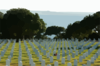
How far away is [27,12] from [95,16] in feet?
70.2

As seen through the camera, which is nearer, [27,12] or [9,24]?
[9,24]

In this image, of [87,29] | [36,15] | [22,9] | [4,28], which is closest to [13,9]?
[22,9]

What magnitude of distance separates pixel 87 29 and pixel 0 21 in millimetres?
26020

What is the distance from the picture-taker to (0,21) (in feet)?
171

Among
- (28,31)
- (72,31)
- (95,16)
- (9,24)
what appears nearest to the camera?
(9,24)

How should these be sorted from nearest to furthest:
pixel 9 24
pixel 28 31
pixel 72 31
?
1. pixel 9 24
2. pixel 28 31
3. pixel 72 31

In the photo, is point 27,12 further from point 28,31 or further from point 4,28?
point 4,28

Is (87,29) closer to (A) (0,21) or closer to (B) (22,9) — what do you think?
(B) (22,9)

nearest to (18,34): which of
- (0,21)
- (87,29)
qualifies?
(0,21)

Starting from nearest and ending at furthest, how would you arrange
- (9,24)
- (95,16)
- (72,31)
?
(9,24), (95,16), (72,31)

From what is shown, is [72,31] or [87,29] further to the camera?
[72,31]

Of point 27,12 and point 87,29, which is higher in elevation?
point 27,12

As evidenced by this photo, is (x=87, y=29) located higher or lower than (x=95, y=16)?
lower

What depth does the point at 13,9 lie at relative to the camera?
2413 inches
